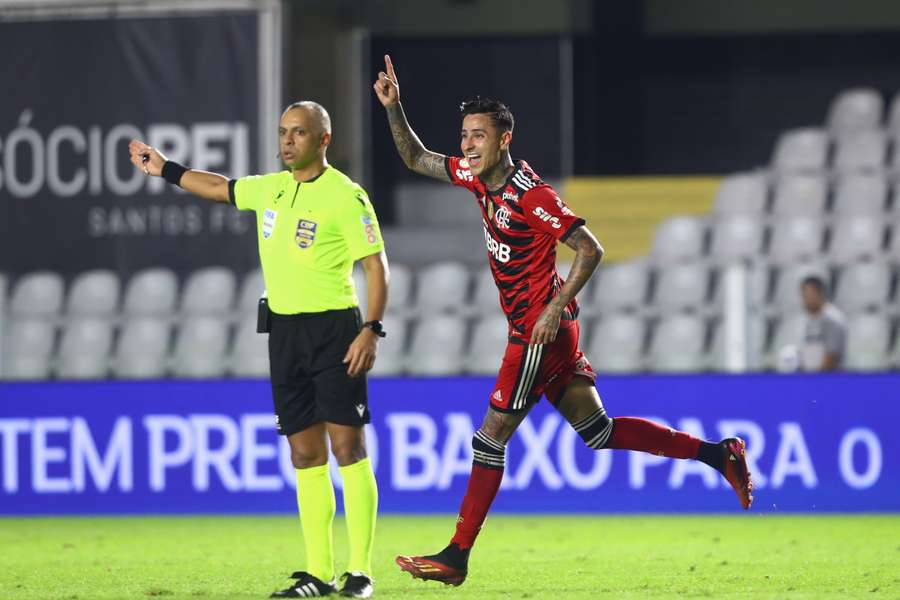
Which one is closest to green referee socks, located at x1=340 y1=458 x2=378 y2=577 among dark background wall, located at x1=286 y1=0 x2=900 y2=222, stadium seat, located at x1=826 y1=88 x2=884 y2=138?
stadium seat, located at x1=826 y1=88 x2=884 y2=138

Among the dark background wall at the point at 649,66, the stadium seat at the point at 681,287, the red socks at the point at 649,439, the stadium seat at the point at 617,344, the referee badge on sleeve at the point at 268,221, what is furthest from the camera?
the dark background wall at the point at 649,66

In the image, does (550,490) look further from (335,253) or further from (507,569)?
(335,253)

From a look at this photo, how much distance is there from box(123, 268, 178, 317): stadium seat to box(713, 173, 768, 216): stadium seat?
15.6 ft

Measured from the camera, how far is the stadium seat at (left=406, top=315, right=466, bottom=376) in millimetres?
11438

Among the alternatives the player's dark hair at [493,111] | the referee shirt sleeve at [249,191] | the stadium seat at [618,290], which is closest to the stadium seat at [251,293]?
the stadium seat at [618,290]

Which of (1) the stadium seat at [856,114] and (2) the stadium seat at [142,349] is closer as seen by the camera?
(2) the stadium seat at [142,349]

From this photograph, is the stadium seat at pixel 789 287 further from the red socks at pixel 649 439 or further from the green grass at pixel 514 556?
the red socks at pixel 649 439

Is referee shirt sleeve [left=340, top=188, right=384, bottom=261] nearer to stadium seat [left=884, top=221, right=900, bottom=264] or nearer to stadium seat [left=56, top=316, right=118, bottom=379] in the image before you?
stadium seat [left=56, top=316, right=118, bottom=379]

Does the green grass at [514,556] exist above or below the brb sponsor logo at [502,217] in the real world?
below

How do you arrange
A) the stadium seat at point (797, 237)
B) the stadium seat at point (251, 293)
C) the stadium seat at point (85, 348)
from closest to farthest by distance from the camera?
the stadium seat at point (85, 348)
the stadium seat at point (251, 293)
the stadium seat at point (797, 237)

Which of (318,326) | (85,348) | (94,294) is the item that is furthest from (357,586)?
(94,294)

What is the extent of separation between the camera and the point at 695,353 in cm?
1098

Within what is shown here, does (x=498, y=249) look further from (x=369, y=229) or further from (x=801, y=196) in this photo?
(x=801, y=196)

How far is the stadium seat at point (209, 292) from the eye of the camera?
12.0 metres
